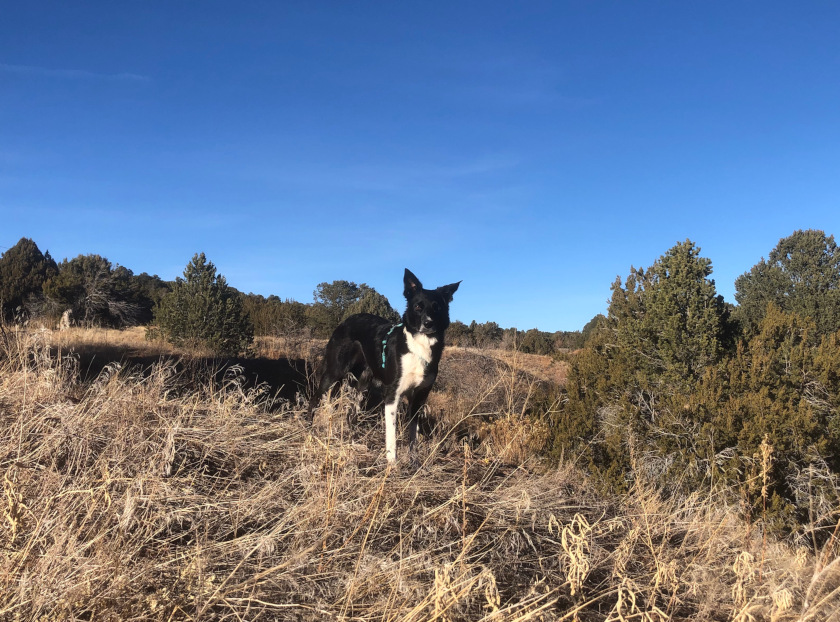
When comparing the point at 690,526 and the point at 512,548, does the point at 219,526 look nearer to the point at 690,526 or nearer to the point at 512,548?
the point at 512,548

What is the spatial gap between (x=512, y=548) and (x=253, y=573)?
119 cm

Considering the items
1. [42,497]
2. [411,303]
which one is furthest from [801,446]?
[42,497]

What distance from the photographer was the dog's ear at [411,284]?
17.6ft

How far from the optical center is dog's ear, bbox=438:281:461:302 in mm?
5362

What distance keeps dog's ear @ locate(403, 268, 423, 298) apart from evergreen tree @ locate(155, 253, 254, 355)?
40.1ft

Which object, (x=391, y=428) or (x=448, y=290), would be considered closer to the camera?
(x=391, y=428)

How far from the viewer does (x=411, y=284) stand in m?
5.41

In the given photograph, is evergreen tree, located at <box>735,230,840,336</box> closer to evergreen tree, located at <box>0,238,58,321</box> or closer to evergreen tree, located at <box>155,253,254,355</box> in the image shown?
evergreen tree, located at <box>155,253,254,355</box>

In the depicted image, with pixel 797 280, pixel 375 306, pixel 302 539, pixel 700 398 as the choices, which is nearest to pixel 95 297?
pixel 375 306

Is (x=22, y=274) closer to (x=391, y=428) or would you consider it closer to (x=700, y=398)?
(x=391, y=428)

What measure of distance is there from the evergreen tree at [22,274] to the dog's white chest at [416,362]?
24999 mm

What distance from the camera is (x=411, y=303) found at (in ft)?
17.2

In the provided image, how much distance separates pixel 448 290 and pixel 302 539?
11.0 feet

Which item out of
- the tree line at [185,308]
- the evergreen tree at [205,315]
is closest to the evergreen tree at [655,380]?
the tree line at [185,308]
